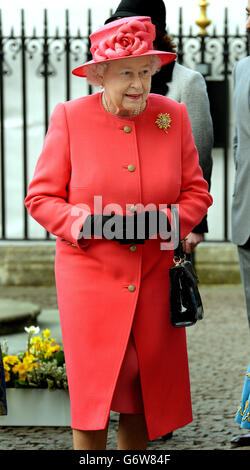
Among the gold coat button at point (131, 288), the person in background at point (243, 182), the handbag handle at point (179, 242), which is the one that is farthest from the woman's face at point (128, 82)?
the person in background at point (243, 182)

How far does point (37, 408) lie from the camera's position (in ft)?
15.4

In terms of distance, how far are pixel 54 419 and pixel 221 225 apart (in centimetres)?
566

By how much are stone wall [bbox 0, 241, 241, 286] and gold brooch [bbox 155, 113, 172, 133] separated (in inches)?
257

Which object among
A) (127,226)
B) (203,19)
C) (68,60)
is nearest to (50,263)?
(68,60)

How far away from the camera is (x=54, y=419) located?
4660 mm

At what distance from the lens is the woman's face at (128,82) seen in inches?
123

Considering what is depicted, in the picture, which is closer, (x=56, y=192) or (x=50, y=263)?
(x=56, y=192)

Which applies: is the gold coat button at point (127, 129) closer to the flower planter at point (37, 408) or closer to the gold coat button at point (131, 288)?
the gold coat button at point (131, 288)

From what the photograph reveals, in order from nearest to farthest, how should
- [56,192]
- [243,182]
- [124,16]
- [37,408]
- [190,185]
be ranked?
1. [56,192]
2. [190,185]
3. [124,16]
4. [243,182]
5. [37,408]

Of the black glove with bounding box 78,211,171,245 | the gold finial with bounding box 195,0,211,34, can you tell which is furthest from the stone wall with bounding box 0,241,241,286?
the black glove with bounding box 78,211,171,245

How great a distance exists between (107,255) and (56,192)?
0.27m

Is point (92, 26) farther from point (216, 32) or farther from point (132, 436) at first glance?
point (132, 436)

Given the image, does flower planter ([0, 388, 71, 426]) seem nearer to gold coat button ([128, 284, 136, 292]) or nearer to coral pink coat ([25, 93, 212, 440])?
coral pink coat ([25, 93, 212, 440])

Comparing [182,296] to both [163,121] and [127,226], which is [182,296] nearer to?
[127,226]
